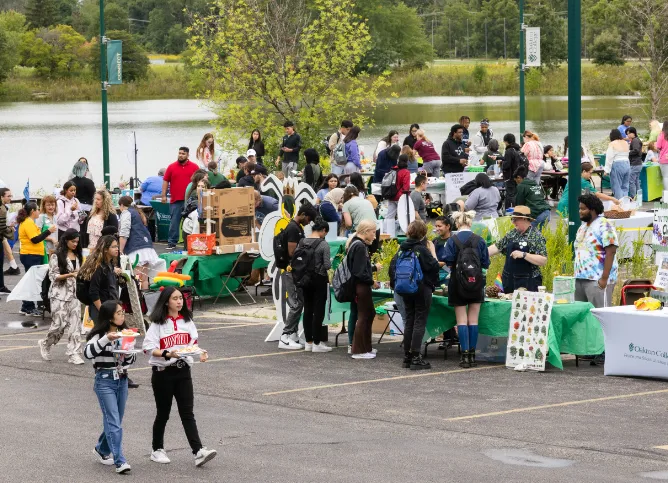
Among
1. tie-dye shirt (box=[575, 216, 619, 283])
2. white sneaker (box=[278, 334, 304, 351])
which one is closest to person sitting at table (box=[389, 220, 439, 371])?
tie-dye shirt (box=[575, 216, 619, 283])

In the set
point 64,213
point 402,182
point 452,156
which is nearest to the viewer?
point 64,213

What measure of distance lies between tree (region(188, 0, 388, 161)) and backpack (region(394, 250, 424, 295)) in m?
18.1

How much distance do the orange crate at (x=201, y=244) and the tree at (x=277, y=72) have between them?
1337 centimetres

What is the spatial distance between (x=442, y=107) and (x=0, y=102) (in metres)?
34.8

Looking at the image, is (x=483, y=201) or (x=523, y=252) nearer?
(x=523, y=252)

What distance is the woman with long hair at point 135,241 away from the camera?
17031mm

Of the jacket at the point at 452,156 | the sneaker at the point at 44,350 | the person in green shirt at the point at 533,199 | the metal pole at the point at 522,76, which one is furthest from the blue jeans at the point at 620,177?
the sneaker at the point at 44,350

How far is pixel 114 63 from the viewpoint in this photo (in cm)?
2847

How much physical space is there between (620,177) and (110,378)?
59.3ft

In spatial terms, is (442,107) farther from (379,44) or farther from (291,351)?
(291,351)

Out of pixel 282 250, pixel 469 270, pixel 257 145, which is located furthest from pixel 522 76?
pixel 469 270

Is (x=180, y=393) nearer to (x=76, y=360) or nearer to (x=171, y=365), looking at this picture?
(x=171, y=365)

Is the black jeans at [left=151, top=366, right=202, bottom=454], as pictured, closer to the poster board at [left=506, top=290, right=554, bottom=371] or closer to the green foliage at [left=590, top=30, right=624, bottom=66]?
the poster board at [left=506, top=290, right=554, bottom=371]

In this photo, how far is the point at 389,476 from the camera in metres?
9.04
